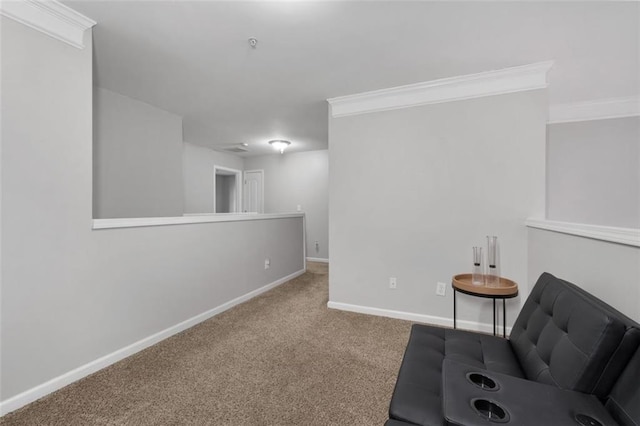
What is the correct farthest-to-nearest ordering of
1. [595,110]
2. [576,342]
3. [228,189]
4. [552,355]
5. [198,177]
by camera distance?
[228,189] < [198,177] < [595,110] < [552,355] < [576,342]

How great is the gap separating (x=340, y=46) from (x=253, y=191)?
5.15 metres

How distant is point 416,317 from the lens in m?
2.98

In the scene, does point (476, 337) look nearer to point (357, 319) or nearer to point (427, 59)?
point (357, 319)

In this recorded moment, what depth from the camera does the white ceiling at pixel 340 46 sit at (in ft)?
5.99

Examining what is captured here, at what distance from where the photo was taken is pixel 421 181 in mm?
2977

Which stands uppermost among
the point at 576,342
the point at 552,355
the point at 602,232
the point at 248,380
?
the point at 602,232

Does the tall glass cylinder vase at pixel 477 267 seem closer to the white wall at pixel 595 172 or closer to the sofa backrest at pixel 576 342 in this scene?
the sofa backrest at pixel 576 342

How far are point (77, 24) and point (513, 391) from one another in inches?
124

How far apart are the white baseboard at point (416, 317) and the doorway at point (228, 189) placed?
4319 millimetres

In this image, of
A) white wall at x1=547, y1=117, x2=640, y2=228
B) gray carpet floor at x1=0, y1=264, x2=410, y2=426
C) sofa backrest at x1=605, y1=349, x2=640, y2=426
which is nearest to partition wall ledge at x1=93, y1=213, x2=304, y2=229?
gray carpet floor at x1=0, y1=264, x2=410, y2=426

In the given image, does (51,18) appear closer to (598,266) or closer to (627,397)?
(627,397)

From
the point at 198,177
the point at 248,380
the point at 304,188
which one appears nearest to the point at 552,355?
the point at 248,380

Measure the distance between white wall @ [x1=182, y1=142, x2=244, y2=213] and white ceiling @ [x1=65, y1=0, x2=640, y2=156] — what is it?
2.37m

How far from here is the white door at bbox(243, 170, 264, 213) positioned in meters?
6.91
